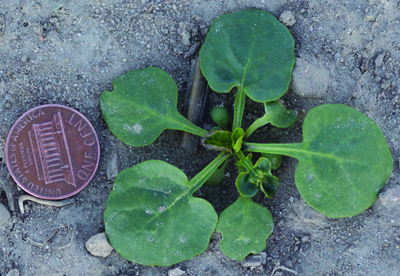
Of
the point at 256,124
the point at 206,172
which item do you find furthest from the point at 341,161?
the point at 206,172

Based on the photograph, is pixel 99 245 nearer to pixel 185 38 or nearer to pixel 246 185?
pixel 246 185

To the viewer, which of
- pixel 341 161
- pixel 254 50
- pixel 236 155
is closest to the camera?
pixel 341 161

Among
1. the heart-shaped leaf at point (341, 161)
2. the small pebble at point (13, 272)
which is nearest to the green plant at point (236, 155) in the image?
the heart-shaped leaf at point (341, 161)

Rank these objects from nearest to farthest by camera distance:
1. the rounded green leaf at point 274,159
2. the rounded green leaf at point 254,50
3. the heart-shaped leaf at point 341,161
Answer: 1. the heart-shaped leaf at point 341,161
2. the rounded green leaf at point 254,50
3. the rounded green leaf at point 274,159

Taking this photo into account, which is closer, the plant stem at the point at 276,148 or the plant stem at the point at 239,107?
the plant stem at the point at 276,148

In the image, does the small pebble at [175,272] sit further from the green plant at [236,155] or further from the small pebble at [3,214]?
the small pebble at [3,214]

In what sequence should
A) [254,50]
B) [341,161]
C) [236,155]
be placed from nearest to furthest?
[341,161], [254,50], [236,155]

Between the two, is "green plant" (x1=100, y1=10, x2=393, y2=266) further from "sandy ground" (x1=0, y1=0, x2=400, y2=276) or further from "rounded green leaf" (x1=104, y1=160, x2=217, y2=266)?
"sandy ground" (x1=0, y1=0, x2=400, y2=276)
